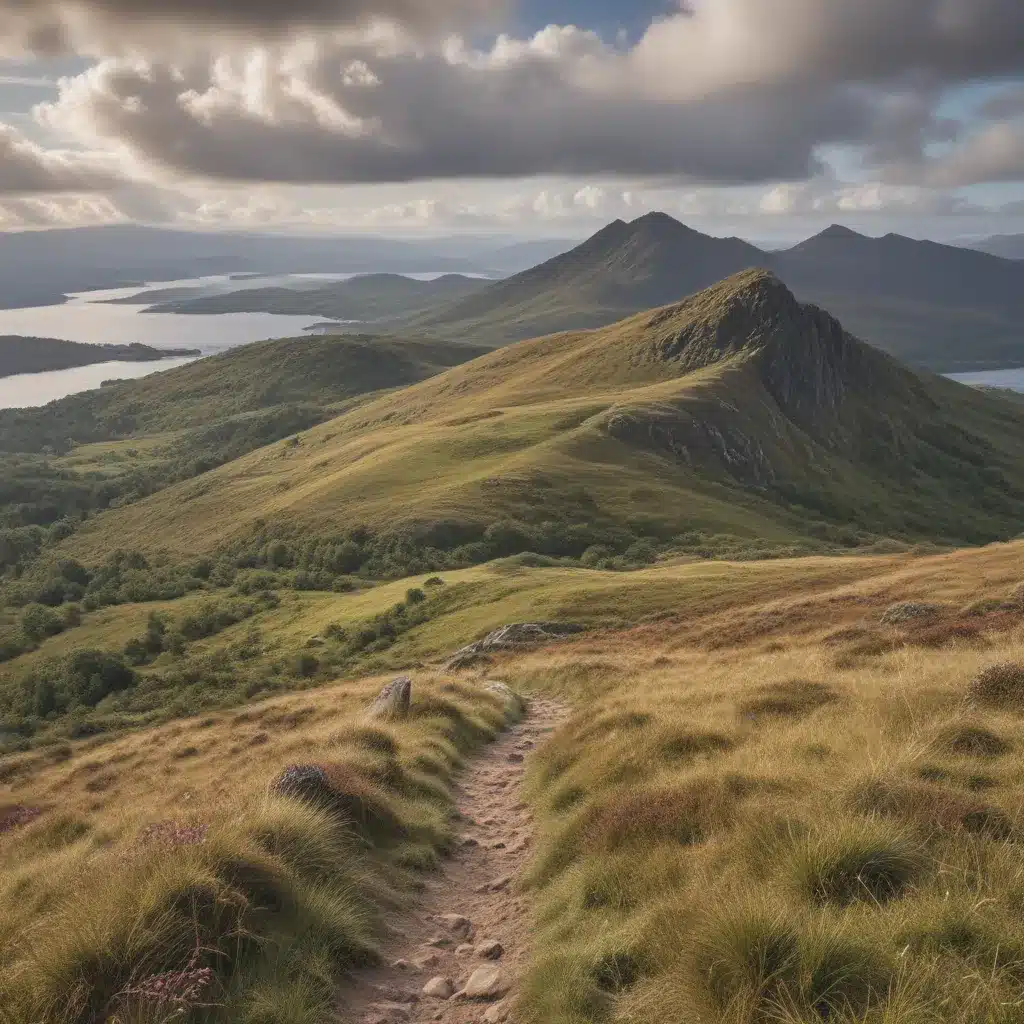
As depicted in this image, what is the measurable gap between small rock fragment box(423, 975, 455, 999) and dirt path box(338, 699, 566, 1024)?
1 cm

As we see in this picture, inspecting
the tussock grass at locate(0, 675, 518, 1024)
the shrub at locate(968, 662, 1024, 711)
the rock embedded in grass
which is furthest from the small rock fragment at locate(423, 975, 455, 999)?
the rock embedded in grass

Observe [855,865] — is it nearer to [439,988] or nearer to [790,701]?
[439,988]

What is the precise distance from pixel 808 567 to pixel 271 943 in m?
69.0

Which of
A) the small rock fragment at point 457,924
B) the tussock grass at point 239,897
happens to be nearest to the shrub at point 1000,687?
the small rock fragment at point 457,924

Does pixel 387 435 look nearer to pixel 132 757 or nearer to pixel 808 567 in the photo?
pixel 808 567

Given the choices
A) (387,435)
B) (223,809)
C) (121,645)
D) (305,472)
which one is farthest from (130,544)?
(223,809)

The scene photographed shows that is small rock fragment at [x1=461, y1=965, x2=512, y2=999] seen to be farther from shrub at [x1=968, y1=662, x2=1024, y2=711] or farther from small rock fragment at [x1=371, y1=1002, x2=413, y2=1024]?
shrub at [x1=968, y1=662, x2=1024, y2=711]

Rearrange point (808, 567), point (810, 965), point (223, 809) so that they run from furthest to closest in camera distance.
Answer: point (808, 567)
point (223, 809)
point (810, 965)

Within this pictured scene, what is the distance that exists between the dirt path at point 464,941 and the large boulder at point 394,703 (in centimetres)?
578

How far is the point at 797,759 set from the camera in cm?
1131

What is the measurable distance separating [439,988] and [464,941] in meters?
1.27

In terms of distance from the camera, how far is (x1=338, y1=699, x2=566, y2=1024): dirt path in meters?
8.09

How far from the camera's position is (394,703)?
70.4ft

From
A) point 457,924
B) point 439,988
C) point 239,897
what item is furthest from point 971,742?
point 239,897
